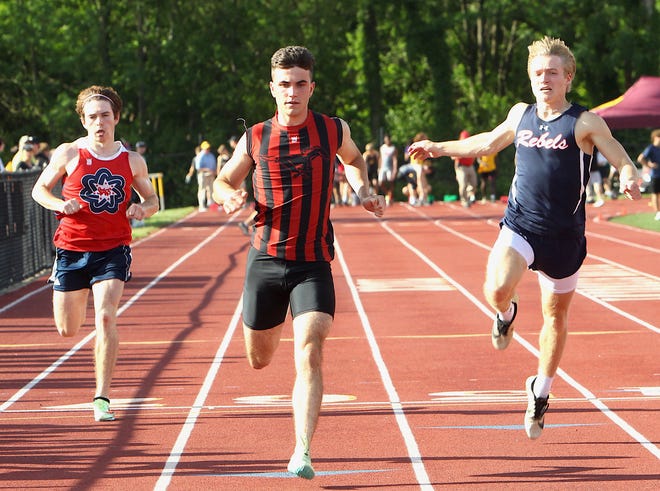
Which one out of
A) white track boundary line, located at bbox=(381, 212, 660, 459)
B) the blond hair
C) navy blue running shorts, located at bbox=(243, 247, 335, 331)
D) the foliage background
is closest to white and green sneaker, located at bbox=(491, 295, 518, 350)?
white track boundary line, located at bbox=(381, 212, 660, 459)

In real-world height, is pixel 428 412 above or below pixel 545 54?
below

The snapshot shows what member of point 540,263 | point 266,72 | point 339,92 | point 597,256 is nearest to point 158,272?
point 597,256

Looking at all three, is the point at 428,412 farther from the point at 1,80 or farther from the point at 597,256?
the point at 1,80

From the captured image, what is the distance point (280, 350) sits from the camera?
1138cm

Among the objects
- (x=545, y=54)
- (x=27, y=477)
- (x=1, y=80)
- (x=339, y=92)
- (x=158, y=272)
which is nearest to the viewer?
(x=27, y=477)

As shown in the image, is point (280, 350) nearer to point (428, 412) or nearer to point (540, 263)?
point (428, 412)

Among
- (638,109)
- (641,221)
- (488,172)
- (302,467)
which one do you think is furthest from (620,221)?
(302,467)

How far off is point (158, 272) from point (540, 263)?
1265 cm

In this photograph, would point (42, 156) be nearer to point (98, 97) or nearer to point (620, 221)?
point (620, 221)

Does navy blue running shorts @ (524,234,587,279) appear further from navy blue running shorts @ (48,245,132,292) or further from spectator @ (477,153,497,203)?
spectator @ (477,153,497,203)

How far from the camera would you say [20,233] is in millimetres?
17984

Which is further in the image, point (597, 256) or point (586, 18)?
point (586, 18)

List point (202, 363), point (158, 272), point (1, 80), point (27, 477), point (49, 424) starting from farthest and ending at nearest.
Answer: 1. point (1, 80)
2. point (158, 272)
3. point (202, 363)
4. point (49, 424)
5. point (27, 477)

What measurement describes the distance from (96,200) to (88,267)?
0.41 meters
